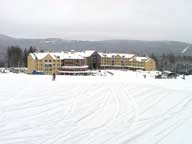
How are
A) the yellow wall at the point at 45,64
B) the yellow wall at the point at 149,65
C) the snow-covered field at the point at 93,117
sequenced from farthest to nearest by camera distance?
the yellow wall at the point at 149,65, the yellow wall at the point at 45,64, the snow-covered field at the point at 93,117

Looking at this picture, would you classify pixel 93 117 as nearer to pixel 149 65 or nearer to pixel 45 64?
pixel 45 64

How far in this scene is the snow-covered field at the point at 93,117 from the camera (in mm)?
8570

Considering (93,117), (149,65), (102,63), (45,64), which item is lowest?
(149,65)

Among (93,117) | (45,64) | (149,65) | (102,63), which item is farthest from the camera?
(102,63)

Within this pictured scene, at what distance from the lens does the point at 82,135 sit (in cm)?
872

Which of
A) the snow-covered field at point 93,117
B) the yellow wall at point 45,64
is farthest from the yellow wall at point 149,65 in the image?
the snow-covered field at point 93,117

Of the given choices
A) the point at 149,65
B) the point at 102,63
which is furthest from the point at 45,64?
the point at 149,65

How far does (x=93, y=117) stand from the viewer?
11133mm

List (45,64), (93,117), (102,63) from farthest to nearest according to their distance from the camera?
(102,63) → (45,64) → (93,117)

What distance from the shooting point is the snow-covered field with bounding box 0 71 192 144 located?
8570 mm

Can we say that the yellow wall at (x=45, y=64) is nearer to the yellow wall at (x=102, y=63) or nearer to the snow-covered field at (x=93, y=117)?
the yellow wall at (x=102, y=63)

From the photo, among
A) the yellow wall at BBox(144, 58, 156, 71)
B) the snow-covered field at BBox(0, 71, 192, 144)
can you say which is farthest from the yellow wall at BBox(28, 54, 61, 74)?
the snow-covered field at BBox(0, 71, 192, 144)

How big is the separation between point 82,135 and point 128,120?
8.36 ft

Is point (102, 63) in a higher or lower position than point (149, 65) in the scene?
higher
